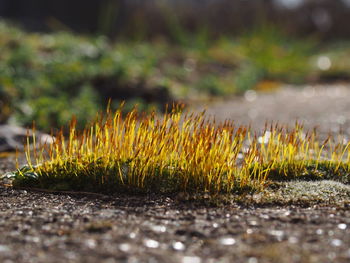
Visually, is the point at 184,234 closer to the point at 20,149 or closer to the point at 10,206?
the point at 10,206

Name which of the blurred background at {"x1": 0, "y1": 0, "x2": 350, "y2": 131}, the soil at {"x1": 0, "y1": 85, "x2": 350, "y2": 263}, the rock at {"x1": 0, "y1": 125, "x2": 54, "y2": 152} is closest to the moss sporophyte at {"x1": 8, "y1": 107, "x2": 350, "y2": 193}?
the soil at {"x1": 0, "y1": 85, "x2": 350, "y2": 263}

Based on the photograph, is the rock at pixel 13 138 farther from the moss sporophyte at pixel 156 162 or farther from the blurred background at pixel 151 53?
the moss sporophyte at pixel 156 162

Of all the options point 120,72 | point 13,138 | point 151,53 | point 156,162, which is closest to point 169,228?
point 156,162

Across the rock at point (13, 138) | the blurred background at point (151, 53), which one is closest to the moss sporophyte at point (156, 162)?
the rock at point (13, 138)

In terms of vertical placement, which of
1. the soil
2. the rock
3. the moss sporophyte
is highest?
the moss sporophyte

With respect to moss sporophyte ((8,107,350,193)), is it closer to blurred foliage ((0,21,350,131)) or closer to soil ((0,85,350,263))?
soil ((0,85,350,263))

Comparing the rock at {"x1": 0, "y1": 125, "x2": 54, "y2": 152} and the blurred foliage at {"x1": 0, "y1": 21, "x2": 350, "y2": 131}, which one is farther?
the blurred foliage at {"x1": 0, "y1": 21, "x2": 350, "y2": 131}

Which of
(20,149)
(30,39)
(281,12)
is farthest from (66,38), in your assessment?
(281,12)
